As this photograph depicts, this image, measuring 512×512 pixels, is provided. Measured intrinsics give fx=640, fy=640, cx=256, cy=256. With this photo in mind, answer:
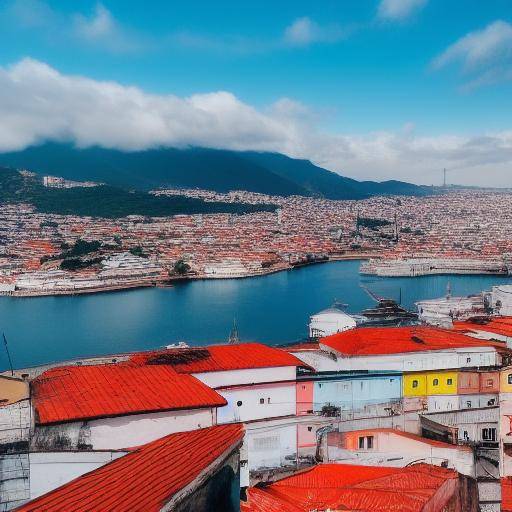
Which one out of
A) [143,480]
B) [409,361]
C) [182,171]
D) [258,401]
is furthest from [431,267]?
[182,171]

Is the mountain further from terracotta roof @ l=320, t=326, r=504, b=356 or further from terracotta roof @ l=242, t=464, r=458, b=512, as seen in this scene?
terracotta roof @ l=242, t=464, r=458, b=512

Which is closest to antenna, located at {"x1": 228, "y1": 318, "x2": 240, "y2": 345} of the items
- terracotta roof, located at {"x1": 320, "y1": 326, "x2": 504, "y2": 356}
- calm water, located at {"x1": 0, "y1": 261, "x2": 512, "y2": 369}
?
calm water, located at {"x1": 0, "y1": 261, "x2": 512, "y2": 369}

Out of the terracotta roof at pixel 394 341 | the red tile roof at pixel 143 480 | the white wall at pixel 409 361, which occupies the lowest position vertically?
the white wall at pixel 409 361

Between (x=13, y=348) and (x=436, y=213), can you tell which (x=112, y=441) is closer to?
(x=13, y=348)

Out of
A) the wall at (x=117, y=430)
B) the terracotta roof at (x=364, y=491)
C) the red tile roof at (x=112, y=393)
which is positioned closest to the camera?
the terracotta roof at (x=364, y=491)

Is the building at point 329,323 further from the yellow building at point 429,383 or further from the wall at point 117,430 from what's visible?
the wall at point 117,430

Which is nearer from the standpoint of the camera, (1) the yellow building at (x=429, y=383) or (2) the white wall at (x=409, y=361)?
(1) the yellow building at (x=429, y=383)

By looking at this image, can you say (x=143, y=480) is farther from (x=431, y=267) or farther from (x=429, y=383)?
(x=431, y=267)

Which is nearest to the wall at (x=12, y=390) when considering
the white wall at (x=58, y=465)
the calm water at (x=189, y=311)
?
the white wall at (x=58, y=465)
